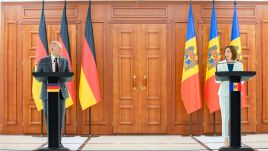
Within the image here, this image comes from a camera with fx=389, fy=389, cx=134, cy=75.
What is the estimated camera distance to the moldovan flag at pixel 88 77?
23.0 ft

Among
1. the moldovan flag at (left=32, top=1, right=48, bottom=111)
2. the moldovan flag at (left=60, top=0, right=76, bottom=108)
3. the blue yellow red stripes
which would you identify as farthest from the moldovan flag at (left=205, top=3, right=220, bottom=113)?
the blue yellow red stripes

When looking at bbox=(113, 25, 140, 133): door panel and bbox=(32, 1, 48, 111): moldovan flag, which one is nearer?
bbox=(32, 1, 48, 111): moldovan flag

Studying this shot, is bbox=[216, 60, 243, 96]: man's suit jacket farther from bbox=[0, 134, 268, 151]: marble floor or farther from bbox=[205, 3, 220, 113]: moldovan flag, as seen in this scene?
bbox=[205, 3, 220, 113]: moldovan flag

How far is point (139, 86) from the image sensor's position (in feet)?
24.1

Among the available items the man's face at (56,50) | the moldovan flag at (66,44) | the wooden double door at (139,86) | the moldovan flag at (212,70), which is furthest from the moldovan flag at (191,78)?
the man's face at (56,50)

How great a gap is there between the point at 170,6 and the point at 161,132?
2389 mm

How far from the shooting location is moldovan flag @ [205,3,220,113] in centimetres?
695

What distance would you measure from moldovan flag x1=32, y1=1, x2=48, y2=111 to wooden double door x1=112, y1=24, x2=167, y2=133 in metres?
1.27

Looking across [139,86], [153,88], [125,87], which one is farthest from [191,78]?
[125,87]

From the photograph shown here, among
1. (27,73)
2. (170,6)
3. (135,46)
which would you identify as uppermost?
(170,6)

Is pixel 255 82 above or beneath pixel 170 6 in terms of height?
beneath

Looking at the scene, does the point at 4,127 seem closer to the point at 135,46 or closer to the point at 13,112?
the point at 13,112

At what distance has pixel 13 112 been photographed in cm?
736

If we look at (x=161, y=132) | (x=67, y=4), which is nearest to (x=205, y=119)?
(x=161, y=132)
